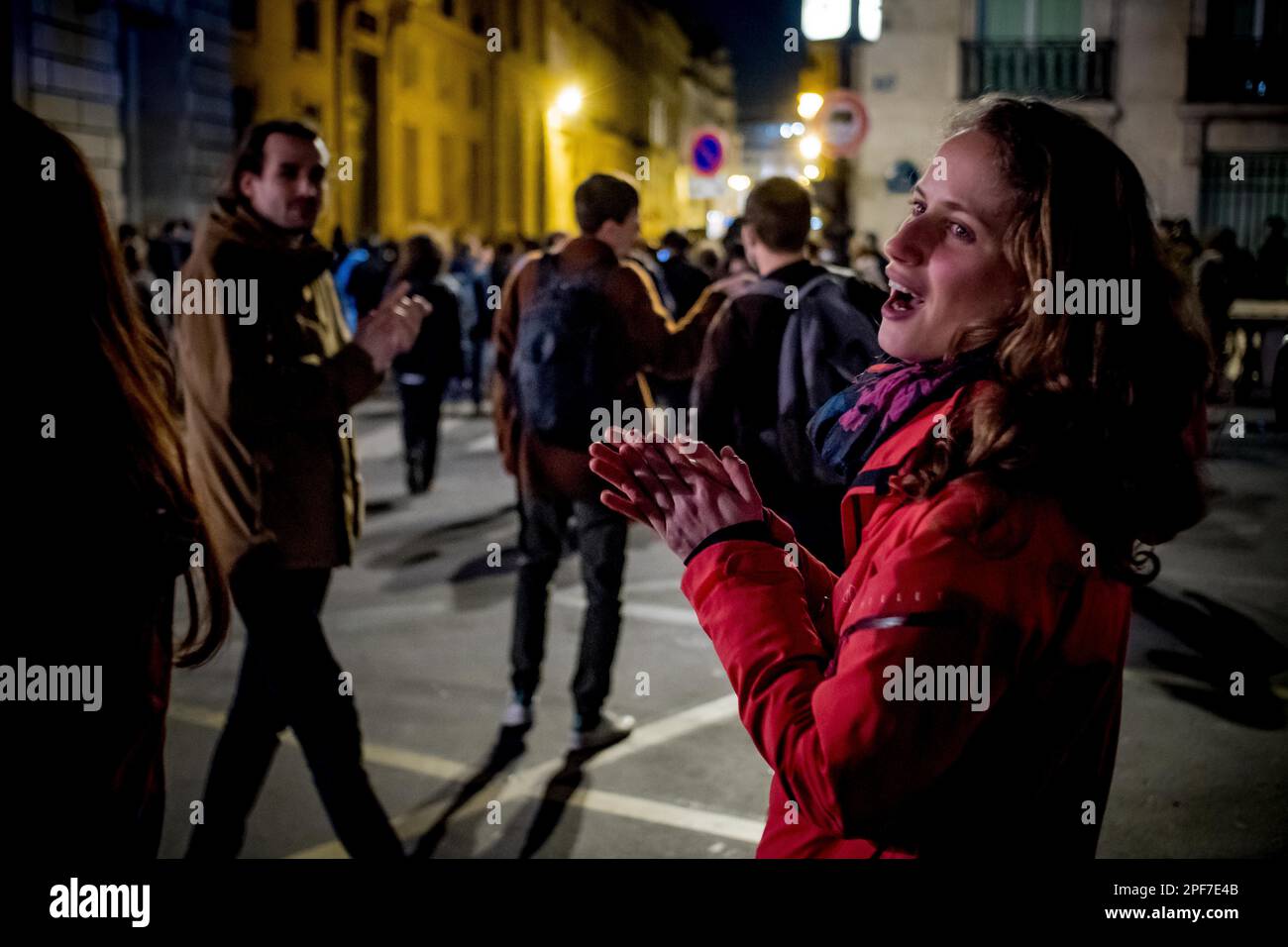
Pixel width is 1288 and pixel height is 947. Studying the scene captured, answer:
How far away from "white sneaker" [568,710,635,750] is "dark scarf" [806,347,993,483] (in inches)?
132

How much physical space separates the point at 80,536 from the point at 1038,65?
2167 centimetres

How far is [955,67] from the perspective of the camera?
2125 cm

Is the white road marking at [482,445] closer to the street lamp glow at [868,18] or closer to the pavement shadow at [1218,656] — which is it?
the street lamp glow at [868,18]

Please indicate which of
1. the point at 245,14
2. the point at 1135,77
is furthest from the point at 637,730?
the point at 245,14

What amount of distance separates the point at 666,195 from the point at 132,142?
5406 centimetres

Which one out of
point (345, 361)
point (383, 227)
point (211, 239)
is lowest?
point (345, 361)

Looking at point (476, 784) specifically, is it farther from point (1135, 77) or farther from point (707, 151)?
point (1135, 77)

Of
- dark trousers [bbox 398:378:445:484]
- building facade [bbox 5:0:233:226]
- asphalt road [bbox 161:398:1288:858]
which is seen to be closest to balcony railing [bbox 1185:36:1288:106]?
building facade [bbox 5:0:233:226]

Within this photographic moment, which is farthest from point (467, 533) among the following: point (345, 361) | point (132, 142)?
point (132, 142)

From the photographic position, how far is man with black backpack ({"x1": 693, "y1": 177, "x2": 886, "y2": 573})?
4070 mm

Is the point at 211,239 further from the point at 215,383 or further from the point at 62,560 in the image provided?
the point at 62,560

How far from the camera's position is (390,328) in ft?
12.1

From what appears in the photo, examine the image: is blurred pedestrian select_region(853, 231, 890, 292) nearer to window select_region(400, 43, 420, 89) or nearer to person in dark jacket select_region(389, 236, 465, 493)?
person in dark jacket select_region(389, 236, 465, 493)
